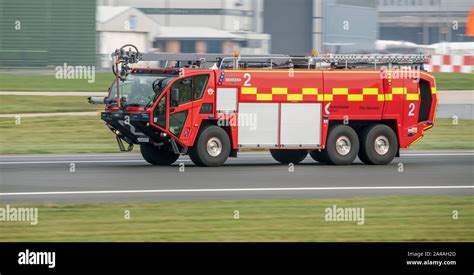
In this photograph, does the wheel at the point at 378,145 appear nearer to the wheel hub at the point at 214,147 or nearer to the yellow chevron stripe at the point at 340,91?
the yellow chevron stripe at the point at 340,91

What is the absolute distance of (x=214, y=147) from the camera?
20.9 m

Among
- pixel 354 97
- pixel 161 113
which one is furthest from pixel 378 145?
pixel 161 113

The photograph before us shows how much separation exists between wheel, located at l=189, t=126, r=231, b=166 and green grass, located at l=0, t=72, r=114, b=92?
25009 mm

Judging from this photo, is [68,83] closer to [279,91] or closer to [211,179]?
[279,91]

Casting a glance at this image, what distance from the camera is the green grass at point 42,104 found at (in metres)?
35.6

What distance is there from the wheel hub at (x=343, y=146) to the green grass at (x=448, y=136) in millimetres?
6544

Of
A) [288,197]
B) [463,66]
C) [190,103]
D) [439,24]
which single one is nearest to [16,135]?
[190,103]

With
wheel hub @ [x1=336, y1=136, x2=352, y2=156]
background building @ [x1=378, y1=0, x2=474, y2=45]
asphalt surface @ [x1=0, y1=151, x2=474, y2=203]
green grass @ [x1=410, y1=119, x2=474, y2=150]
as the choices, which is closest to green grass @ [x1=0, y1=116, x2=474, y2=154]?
green grass @ [x1=410, y1=119, x2=474, y2=150]

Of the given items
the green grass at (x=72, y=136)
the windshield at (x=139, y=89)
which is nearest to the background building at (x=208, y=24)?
the green grass at (x=72, y=136)

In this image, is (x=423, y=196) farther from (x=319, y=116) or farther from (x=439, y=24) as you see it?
(x=439, y=24)

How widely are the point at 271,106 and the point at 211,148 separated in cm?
164

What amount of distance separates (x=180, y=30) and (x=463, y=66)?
96.0ft

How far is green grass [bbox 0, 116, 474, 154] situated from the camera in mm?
26120

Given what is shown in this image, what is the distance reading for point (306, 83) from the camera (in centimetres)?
2150
